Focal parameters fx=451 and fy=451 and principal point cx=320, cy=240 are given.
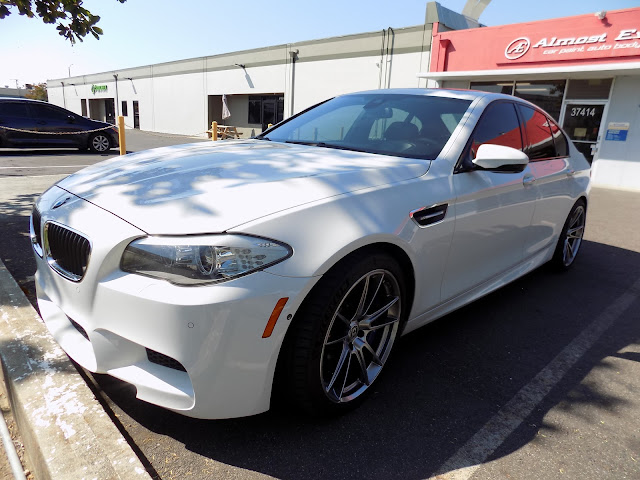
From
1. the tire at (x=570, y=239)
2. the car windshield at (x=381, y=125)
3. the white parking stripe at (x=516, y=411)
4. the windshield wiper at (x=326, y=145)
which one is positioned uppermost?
the car windshield at (x=381, y=125)

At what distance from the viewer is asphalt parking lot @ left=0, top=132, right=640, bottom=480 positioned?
1867 mm

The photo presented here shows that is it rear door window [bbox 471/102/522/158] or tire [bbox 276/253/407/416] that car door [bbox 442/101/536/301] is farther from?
tire [bbox 276/253/407/416]

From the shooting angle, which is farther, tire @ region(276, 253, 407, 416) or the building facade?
the building facade

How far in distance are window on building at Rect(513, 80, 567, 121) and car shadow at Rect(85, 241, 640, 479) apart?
11.5 metres

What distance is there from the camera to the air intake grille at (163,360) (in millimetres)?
1698

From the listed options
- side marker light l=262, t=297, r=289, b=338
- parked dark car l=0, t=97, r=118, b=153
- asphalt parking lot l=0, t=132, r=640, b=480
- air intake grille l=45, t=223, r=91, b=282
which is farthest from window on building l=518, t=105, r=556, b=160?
parked dark car l=0, t=97, r=118, b=153

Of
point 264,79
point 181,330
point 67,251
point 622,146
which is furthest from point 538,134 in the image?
point 264,79

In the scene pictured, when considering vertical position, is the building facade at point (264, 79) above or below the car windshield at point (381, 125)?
above

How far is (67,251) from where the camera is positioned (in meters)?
1.93

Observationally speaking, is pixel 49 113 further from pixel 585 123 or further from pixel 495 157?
pixel 585 123

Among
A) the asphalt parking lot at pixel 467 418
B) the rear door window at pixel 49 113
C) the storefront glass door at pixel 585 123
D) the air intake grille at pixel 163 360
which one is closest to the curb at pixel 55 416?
the asphalt parking lot at pixel 467 418

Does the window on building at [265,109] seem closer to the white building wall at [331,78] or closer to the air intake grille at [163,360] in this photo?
the white building wall at [331,78]

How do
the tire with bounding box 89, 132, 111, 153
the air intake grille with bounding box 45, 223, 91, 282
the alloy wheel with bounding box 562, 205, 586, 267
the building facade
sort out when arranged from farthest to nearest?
the building facade → the tire with bounding box 89, 132, 111, 153 → the alloy wheel with bounding box 562, 205, 586, 267 → the air intake grille with bounding box 45, 223, 91, 282

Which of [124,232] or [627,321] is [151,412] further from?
[627,321]
